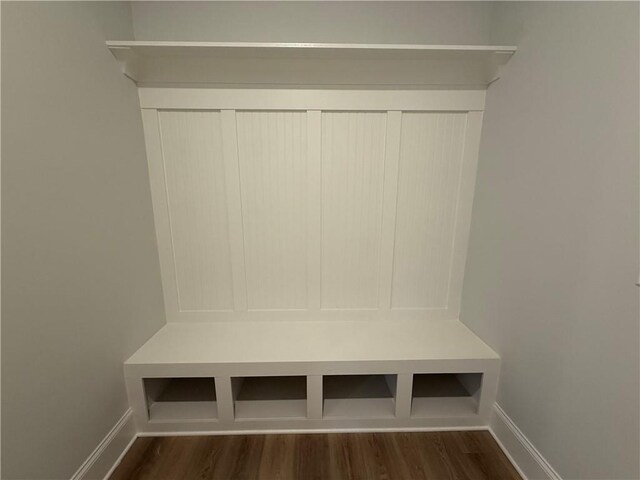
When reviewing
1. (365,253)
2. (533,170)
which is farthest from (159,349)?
(533,170)

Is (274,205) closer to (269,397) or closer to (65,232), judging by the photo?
(65,232)

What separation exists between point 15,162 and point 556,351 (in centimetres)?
205

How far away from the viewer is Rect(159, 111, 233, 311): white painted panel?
1.58 meters

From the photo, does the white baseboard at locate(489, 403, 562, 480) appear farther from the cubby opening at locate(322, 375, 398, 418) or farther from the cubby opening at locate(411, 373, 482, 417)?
the cubby opening at locate(322, 375, 398, 418)

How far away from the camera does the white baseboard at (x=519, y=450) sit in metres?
1.19

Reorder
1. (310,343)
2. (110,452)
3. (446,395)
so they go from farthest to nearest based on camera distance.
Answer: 1. (446,395)
2. (310,343)
3. (110,452)

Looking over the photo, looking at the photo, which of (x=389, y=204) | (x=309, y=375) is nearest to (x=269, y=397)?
(x=309, y=375)

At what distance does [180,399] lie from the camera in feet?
5.41

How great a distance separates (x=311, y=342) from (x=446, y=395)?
0.89m

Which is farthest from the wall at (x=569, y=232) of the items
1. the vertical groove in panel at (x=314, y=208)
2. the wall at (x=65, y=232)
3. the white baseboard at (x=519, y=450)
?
the wall at (x=65, y=232)

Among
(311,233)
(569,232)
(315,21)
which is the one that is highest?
(315,21)

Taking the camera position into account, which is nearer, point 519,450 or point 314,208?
point 519,450

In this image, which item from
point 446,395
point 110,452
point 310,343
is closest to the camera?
point 110,452

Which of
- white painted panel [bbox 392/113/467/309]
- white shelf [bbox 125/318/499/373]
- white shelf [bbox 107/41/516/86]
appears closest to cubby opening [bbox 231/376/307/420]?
white shelf [bbox 125/318/499/373]
